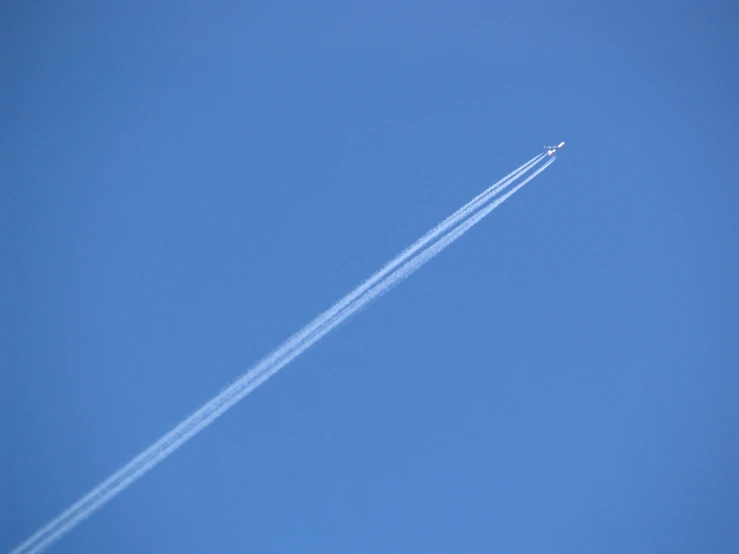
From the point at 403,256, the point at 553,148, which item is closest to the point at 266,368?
the point at 403,256

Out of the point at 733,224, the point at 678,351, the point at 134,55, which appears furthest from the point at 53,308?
the point at 733,224

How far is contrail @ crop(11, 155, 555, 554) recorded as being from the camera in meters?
2.93

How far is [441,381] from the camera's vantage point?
3.06 metres

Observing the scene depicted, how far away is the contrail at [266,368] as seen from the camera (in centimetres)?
293

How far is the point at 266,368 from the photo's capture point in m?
2.99

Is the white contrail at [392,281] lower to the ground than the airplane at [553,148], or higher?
lower

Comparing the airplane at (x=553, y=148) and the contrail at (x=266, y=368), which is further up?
the airplane at (x=553, y=148)

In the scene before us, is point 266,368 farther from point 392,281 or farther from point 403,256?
point 403,256

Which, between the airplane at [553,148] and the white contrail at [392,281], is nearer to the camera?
the white contrail at [392,281]

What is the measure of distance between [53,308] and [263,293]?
1.00 m

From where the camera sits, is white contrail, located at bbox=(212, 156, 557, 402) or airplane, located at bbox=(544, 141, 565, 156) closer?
white contrail, located at bbox=(212, 156, 557, 402)

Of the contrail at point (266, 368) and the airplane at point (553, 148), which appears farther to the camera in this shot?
the airplane at point (553, 148)

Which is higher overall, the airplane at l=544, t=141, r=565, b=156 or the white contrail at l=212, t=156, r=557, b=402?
the airplane at l=544, t=141, r=565, b=156

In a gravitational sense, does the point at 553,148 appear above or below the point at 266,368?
above
